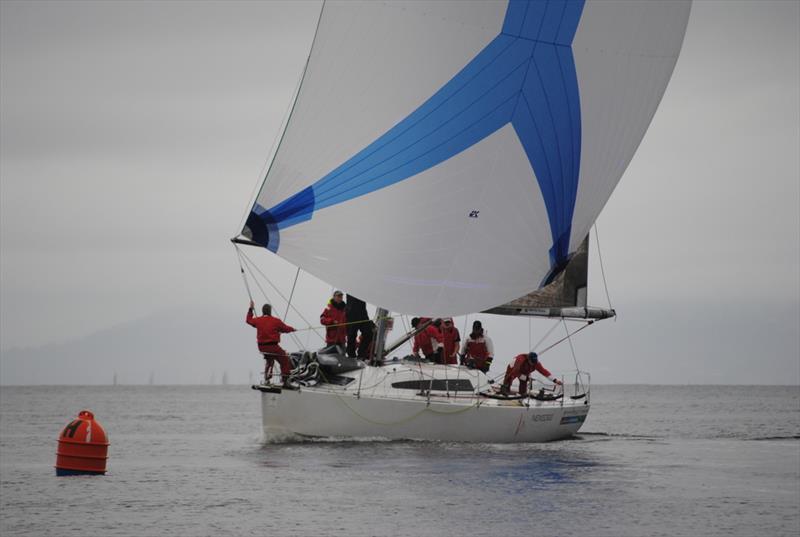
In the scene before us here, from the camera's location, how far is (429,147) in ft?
57.8

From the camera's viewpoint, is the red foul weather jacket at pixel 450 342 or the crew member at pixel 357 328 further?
the red foul weather jacket at pixel 450 342

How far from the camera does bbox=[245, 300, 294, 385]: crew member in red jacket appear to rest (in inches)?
782

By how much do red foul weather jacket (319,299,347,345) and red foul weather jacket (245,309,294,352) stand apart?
133 cm

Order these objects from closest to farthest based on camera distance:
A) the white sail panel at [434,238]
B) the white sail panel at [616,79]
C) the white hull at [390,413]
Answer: the white sail panel at [434,238]
the white sail panel at [616,79]
the white hull at [390,413]

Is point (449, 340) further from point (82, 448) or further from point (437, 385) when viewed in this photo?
point (82, 448)

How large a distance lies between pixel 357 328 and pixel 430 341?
1.50 metres

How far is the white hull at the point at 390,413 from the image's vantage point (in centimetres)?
1970

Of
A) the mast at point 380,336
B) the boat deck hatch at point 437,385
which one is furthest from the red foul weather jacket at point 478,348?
the mast at point 380,336

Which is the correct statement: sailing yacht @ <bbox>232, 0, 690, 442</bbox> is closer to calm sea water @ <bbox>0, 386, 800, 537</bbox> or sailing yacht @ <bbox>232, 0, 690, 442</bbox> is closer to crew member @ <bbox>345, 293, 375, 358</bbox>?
calm sea water @ <bbox>0, 386, 800, 537</bbox>

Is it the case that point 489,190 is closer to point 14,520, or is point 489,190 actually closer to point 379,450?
point 379,450

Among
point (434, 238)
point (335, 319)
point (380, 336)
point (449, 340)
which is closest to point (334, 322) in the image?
point (335, 319)

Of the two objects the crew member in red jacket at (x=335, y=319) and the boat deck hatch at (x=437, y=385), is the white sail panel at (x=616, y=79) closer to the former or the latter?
the boat deck hatch at (x=437, y=385)

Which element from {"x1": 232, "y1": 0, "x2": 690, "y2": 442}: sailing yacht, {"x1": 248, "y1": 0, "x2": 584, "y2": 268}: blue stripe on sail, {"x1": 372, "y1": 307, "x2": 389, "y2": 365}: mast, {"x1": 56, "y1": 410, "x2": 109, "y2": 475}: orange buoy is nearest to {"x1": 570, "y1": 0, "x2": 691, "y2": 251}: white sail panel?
{"x1": 232, "y1": 0, "x2": 690, "y2": 442}: sailing yacht

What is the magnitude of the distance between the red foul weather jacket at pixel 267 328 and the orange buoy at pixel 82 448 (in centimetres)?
347
